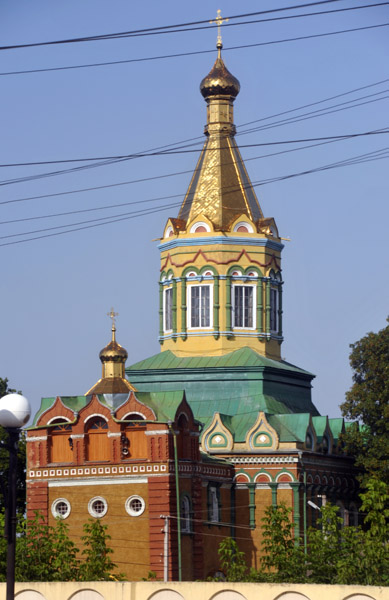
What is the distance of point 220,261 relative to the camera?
62344 mm

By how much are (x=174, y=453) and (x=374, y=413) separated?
11.7 meters

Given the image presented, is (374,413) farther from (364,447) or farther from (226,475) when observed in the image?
(226,475)

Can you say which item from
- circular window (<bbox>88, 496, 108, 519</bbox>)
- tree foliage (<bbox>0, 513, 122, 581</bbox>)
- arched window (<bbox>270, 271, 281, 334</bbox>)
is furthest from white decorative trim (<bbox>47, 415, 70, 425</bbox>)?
arched window (<bbox>270, 271, 281, 334</bbox>)

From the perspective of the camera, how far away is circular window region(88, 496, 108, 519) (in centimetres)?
5253

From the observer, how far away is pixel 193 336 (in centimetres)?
6222

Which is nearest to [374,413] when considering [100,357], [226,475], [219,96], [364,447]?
[364,447]

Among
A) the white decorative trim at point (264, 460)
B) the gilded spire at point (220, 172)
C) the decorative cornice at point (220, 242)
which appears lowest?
the white decorative trim at point (264, 460)

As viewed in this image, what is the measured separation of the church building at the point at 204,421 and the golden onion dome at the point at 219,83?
8 centimetres

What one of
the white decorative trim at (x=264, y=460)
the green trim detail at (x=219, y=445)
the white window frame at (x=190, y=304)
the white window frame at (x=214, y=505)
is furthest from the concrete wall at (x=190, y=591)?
the white window frame at (x=190, y=304)

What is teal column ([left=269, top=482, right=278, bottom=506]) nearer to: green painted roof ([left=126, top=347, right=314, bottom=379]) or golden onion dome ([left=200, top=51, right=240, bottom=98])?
green painted roof ([left=126, top=347, right=314, bottom=379])

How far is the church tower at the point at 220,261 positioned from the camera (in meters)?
62.2

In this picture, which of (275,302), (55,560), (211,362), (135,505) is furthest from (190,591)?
(275,302)

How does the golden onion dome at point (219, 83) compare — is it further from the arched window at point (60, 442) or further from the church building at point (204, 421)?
the arched window at point (60, 442)

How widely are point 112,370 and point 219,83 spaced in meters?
14.1
